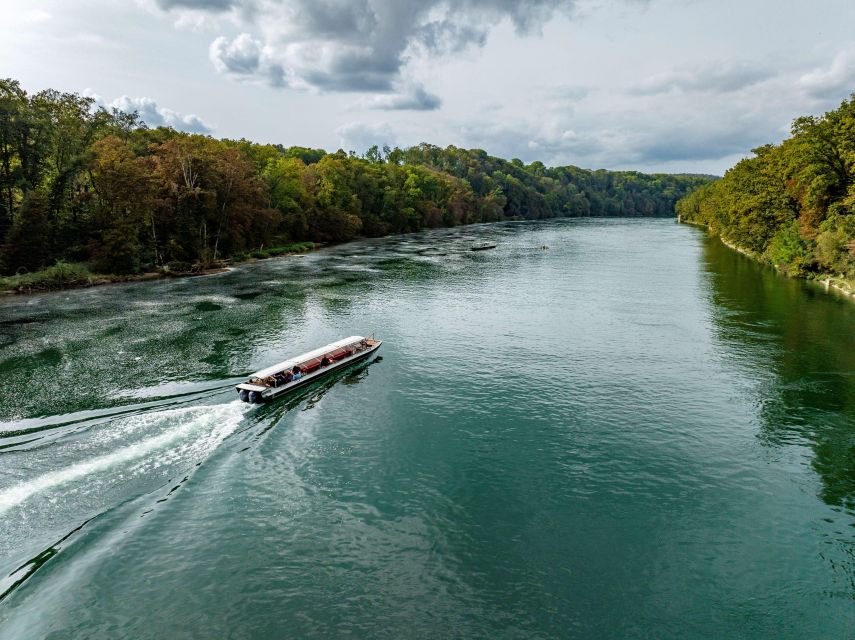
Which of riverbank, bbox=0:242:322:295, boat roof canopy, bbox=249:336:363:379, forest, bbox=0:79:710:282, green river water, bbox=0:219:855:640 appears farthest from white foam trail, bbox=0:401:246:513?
forest, bbox=0:79:710:282

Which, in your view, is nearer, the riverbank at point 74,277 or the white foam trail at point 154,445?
the white foam trail at point 154,445

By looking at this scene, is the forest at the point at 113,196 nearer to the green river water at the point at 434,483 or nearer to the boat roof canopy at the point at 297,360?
the green river water at the point at 434,483

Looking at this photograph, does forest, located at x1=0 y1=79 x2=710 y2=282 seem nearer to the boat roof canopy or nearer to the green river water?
the green river water

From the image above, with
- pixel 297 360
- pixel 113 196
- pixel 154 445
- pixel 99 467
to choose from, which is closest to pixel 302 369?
pixel 297 360

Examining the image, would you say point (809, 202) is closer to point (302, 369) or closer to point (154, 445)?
point (302, 369)

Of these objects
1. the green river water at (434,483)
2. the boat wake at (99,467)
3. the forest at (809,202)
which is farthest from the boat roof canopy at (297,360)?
the forest at (809,202)

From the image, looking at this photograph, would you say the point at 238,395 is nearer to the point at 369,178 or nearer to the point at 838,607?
the point at 838,607
